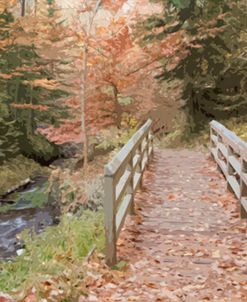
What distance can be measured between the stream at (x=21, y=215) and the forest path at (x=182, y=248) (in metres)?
4.86

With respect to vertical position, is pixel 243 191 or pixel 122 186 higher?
pixel 122 186

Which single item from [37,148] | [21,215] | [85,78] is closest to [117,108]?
[85,78]

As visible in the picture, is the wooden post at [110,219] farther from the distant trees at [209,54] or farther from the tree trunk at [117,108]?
the distant trees at [209,54]

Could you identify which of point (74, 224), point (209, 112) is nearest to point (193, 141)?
point (209, 112)

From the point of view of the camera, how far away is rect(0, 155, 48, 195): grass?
82.3 ft

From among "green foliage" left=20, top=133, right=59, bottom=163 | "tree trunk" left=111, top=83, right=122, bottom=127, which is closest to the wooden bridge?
"tree trunk" left=111, top=83, right=122, bottom=127

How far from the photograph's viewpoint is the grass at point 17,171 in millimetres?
25087

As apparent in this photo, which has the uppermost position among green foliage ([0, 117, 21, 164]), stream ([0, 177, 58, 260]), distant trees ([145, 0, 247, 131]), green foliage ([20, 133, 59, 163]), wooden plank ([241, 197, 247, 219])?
distant trees ([145, 0, 247, 131])

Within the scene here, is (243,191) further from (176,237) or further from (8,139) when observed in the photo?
(8,139)

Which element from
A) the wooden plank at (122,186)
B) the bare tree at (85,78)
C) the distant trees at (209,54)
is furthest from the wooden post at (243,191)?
the distant trees at (209,54)

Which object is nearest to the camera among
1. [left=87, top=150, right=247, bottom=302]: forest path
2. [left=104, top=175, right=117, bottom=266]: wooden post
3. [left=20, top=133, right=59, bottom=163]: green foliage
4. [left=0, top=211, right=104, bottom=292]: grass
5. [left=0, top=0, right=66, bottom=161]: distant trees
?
[left=0, top=211, right=104, bottom=292]: grass

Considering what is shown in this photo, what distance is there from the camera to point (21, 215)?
766 inches

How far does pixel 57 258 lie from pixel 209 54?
1726 centimetres

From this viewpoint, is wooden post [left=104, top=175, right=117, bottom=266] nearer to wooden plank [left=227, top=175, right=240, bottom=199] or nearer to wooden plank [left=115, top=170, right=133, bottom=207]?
wooden plank [left=115, top=170, right=133, bottom=207]
